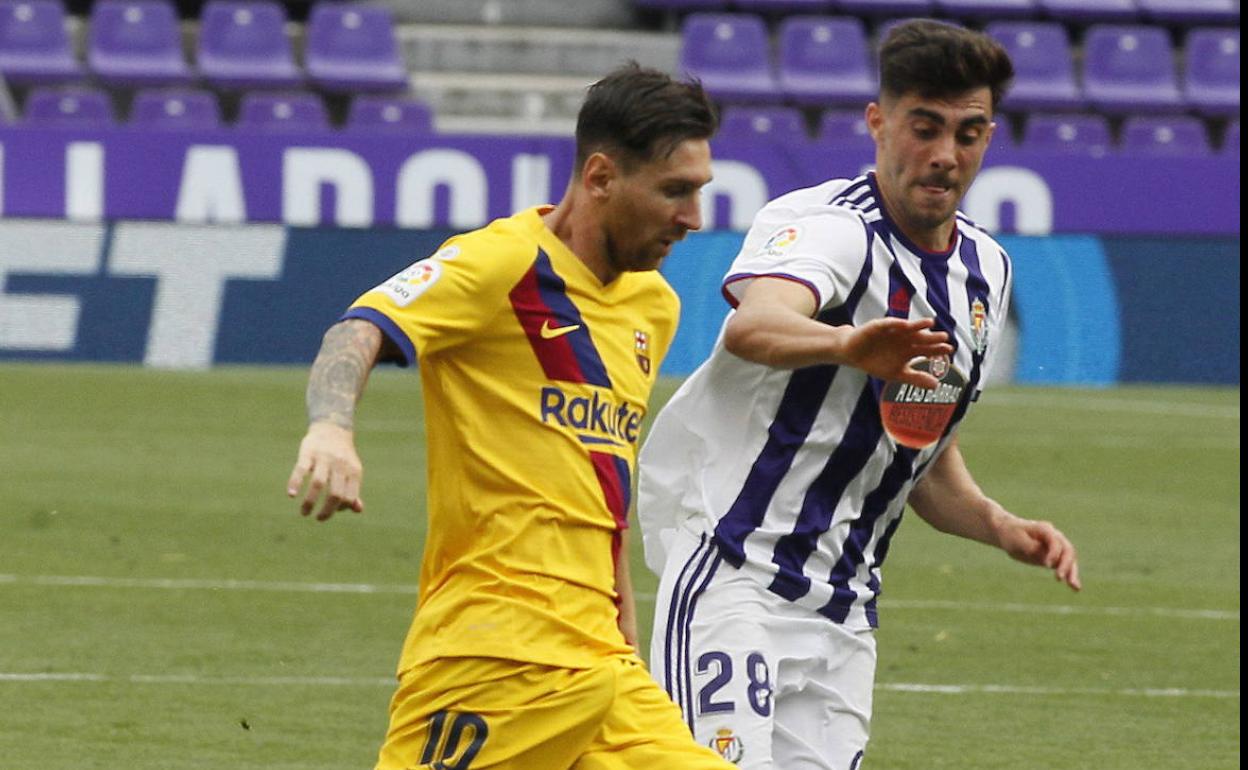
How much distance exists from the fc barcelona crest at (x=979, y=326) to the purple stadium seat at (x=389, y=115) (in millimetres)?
17200

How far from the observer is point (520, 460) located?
410 cm

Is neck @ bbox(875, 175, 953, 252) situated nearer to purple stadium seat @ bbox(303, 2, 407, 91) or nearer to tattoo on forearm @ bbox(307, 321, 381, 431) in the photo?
tattoo on forearm @ bbox(307, 321, 381, 431)

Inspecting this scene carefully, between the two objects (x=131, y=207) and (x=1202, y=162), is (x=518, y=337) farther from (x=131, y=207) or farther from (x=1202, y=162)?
(x=1202, y=162)

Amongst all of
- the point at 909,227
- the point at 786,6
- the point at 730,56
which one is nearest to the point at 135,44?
the point at 730,56

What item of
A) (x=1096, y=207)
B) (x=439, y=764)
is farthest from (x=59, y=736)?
(x=1096, y=207)

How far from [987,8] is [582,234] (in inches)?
890

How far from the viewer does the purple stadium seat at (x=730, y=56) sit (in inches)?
949

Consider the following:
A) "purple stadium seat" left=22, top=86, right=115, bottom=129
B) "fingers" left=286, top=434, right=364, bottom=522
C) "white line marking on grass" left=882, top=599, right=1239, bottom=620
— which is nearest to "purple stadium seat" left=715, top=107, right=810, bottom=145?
"purple stadium seat" left=22, top=86, right=115, bottom=129

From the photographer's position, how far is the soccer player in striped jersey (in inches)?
179

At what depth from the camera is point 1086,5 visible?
26.8 metres

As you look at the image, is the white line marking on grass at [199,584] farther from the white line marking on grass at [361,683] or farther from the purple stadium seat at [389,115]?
the purple stadium seat at [389,115]

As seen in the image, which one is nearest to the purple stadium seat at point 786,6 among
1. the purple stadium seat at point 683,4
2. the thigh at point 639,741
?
the purple stadium seat at point 683,4

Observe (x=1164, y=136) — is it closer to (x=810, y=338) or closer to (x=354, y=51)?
(x=354, y=51)

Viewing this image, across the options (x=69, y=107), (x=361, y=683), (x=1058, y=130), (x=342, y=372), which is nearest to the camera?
(x=342, y=372)
